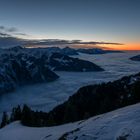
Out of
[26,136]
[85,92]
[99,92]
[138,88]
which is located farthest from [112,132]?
[85,92]

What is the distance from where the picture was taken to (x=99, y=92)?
131m

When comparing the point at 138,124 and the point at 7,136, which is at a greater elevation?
the point at 138,124

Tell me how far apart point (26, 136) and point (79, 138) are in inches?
517

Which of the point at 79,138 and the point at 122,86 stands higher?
the point at 79,138

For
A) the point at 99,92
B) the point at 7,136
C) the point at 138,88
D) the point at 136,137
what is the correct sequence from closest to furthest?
1. the point at 136,137
2. the point at 7,136
3. the point at 138,88
4. the point at 99,92

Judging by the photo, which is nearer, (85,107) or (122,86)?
(85,107)

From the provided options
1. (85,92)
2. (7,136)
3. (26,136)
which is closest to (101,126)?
(26,136)

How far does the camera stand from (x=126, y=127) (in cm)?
2247

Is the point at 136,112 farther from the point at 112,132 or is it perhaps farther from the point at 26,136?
the point at 26,136

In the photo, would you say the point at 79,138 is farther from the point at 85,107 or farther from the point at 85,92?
the point at 85,92

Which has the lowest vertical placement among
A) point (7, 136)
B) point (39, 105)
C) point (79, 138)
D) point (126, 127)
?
point (39, 105)

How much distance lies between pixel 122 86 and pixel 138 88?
78157 millimetres

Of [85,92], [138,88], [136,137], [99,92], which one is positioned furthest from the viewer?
[85,92]

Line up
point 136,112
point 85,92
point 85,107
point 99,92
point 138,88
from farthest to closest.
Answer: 1. point 85,92
2. point 99,92
3. point 85,107
4. point 138,88
5. point 136,112
